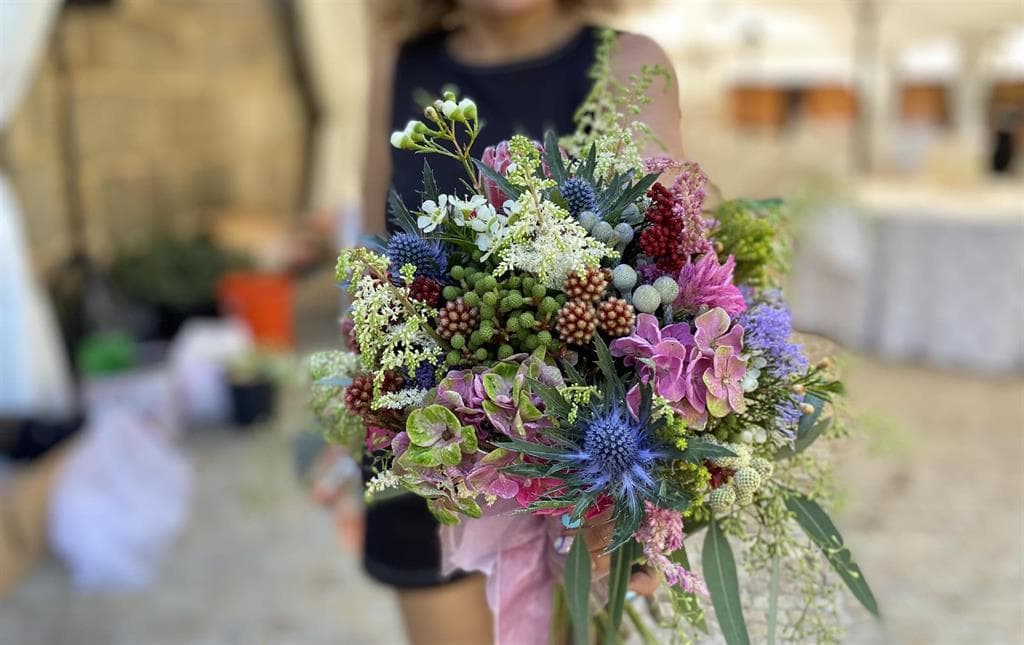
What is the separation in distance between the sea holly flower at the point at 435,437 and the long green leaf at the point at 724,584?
0.24 meters

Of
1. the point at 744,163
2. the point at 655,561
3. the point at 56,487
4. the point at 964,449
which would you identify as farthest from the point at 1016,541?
the point at 56,487

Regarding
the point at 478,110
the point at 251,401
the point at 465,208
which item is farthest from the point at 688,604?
the point at 251,401

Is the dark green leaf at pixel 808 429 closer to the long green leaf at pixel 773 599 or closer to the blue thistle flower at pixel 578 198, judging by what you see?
the long green leaf at pixel 773 599

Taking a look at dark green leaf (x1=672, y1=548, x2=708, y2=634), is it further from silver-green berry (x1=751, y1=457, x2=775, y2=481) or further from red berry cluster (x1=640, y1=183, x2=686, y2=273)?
red berry cluster (x1=640, y1=183, x2=686, y2=273)

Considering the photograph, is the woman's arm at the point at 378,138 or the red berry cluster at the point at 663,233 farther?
the woman's arm at the point at 378,138

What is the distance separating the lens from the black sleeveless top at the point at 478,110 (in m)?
1.21

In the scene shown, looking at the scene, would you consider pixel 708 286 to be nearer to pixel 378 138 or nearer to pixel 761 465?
pixel 761 465

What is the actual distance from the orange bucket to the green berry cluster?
319cm

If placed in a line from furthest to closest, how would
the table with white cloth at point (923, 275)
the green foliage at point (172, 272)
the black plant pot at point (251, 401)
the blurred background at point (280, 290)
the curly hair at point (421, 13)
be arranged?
the table with white cloth at point (923, 275) < the green foliage at point (172, 272) < the black plant pot at point (251, 401) < the blurred background at point (280, 290) < the curly hair at point (421, 13)

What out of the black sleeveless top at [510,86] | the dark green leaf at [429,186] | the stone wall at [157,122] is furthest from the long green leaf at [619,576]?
the stone wall at [157,122]

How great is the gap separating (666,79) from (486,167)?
0.21 metres

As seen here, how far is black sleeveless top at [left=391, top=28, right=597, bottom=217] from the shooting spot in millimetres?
1228

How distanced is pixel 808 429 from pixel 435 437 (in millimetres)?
307

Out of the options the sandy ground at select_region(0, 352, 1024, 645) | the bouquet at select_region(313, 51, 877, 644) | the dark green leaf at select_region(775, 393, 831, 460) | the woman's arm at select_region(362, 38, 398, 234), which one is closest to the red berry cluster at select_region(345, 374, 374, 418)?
the bouquet at select_region(313, 51, 877, 644)
